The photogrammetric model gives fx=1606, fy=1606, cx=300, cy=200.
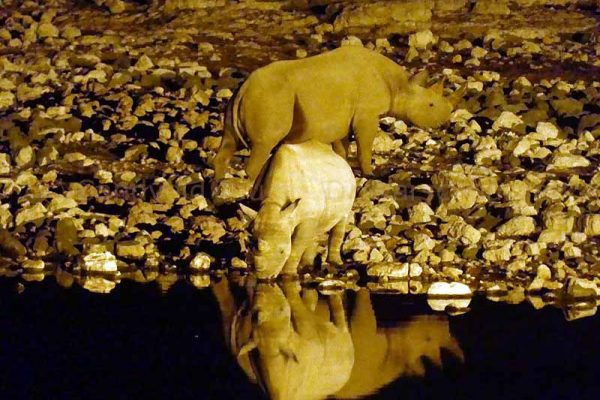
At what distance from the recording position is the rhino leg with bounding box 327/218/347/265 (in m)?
12.9

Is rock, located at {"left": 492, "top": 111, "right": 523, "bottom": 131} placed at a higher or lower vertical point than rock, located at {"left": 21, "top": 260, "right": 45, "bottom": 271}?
lower

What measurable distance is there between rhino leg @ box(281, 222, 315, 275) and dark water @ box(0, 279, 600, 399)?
268mm

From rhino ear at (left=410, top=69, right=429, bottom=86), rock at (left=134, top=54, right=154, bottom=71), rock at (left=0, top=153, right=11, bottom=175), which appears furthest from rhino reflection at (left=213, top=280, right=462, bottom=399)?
rock at (left=134, top=54, right=154, bottom=71)

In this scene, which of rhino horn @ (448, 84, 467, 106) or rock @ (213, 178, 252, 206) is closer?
rock @ (213, 178, 252, 206)

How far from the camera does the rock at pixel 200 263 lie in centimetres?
1310

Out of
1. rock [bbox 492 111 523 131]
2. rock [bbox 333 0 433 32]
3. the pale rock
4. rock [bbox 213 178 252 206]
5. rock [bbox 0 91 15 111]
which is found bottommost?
rock [bbox 333 0 433 32]

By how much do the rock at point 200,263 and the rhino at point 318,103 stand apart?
1.71m

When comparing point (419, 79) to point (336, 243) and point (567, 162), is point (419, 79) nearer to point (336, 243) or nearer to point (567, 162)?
point (567, 162)

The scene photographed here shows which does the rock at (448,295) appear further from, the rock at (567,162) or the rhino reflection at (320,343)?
the rock at (567,162)

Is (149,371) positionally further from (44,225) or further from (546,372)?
(44,225)

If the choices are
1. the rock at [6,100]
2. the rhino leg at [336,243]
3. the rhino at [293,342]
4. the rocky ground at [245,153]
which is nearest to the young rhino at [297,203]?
the rhino leg at [336,243]

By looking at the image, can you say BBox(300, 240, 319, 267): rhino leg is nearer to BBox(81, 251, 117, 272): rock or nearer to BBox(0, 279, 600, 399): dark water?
BBox(0, 279, 600, 399): dark water

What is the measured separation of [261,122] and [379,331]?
12.2 feet

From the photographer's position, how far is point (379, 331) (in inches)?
440
